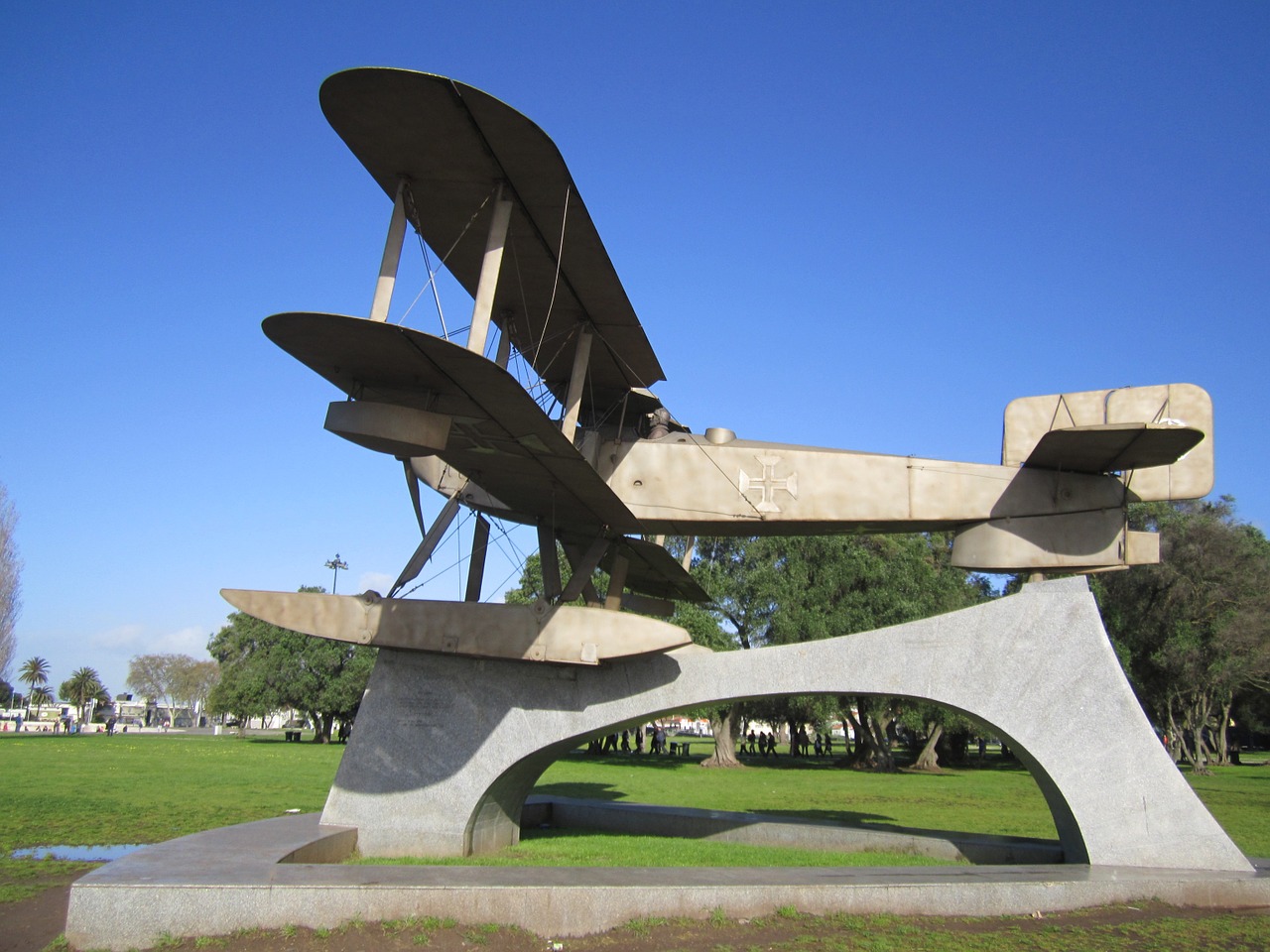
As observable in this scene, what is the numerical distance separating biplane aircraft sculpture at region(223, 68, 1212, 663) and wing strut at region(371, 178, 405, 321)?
0.08ft

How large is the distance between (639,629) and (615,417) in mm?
3825

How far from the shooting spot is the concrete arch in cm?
1159

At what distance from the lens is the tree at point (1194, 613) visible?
36.4 meters

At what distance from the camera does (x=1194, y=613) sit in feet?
125

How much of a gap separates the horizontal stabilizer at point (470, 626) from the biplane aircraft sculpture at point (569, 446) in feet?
0.09

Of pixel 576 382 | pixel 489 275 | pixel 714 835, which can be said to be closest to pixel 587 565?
pixel 576 382

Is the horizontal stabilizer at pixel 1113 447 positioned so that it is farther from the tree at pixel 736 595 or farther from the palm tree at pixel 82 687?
the palm tree at pixel 82 687

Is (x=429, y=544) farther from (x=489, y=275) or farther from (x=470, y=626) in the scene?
(x=489, y=275)

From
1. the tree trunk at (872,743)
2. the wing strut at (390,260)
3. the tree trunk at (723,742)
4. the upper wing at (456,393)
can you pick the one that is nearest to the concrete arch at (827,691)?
the upper wing at (456,393)

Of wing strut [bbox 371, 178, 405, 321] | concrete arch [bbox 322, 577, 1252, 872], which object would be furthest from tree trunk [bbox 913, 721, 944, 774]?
wing strut [bbox 371, 178, 405, 321]

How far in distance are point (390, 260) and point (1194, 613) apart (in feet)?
126

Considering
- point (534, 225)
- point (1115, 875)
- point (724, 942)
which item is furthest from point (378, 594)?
point (1115, 875)

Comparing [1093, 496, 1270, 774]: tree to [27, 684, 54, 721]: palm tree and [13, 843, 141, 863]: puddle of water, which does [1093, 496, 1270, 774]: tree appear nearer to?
[13, 843, 141, 863]: puddle of water

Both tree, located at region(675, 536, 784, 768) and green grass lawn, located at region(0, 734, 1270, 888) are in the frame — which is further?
tree, located at region(675, 536, 784, 768)
